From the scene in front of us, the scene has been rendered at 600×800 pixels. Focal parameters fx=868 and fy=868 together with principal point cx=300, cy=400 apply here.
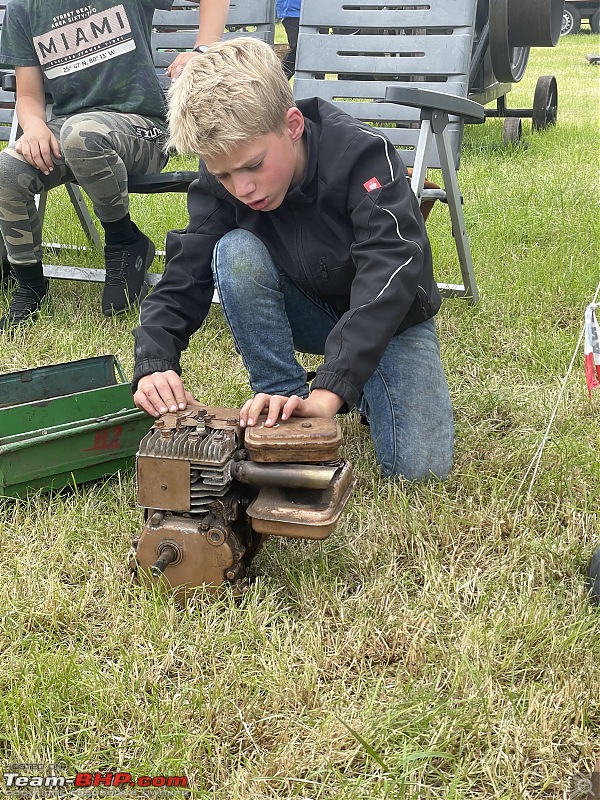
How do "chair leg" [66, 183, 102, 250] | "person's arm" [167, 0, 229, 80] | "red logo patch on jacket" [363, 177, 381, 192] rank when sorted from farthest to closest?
"chair leg" [66, 183, 102, 250] → "person's arm" [167, 0, 229, 80] → "red logo patch on jacket" [363, 177, 381, 192]

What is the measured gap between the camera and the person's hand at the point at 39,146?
3.53m

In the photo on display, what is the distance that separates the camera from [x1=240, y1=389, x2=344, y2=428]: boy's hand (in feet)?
6.38

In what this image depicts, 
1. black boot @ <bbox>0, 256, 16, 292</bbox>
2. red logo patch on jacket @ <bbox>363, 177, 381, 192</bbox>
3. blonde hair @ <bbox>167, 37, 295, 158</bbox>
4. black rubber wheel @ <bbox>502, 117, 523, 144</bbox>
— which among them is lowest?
black rubber wheel @ <bbox>502, 117, 523, 144</bbox>

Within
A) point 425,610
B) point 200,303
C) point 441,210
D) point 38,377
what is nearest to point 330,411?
point 425,610

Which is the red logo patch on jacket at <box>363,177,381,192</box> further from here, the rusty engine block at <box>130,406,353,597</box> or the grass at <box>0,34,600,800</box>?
the grass at <box>0,34,600,800</box>

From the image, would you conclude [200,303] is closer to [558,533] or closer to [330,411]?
[330,411]

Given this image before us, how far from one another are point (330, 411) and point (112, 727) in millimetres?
824

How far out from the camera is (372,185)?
2260 millimetres

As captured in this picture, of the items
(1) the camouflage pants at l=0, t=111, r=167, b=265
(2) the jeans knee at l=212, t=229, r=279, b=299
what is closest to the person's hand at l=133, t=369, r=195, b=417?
(2) the jeans knee at l=212, t=229, r=279, b=299

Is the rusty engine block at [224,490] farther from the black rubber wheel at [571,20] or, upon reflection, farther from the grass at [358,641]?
the black rubber wheel at [571,20]

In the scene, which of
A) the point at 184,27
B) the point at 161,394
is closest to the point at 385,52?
the point at 184,27

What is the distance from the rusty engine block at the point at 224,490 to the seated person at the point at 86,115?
1.82 m

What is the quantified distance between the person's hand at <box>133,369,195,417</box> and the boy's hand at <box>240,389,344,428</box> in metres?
0.26

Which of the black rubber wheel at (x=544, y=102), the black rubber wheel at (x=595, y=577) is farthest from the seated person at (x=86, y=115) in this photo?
the black rubber wheel at (x=544, y=102)
